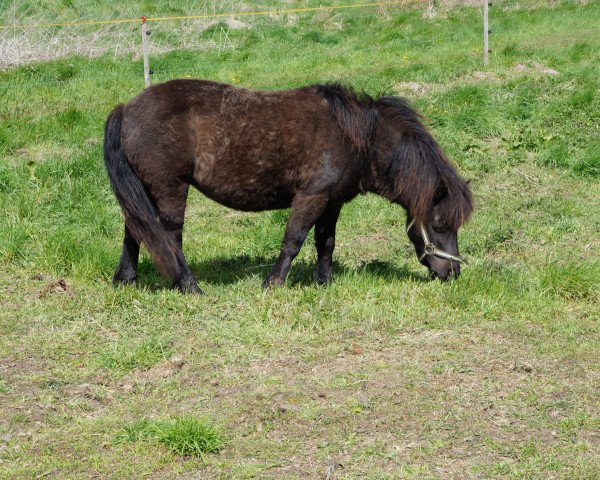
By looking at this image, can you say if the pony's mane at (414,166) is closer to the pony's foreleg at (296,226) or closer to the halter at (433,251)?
the halter at (433,251)

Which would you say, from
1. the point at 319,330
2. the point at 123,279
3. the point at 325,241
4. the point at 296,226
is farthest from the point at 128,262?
the point at 319,330

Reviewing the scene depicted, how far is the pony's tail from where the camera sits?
650cm

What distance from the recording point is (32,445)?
4.46 metres

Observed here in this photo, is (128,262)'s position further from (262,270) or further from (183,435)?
(183,435)

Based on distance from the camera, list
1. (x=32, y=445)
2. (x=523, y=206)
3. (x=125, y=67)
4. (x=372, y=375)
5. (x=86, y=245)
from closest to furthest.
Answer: (x=32, y=445)
(x=372, y=375)
(x=86, y=245)
(x=523, y=206)
(x=125, y=67)

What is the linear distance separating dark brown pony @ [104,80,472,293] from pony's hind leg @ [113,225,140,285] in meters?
0.02

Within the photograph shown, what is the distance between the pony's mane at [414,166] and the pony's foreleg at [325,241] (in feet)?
1.98

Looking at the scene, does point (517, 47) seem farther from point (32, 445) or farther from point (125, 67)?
point (32, 445)

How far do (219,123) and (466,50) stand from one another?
965cm

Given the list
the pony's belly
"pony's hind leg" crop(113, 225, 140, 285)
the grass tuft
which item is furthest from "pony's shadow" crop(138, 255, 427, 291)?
the grass tuft

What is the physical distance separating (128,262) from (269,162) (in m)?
1.47

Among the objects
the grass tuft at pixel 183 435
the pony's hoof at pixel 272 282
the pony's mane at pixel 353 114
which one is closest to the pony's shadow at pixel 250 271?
the pony's hoof at pixel 272 282

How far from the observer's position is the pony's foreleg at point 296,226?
6.76 metres

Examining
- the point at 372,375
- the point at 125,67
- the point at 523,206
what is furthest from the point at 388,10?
the point at 372,375
